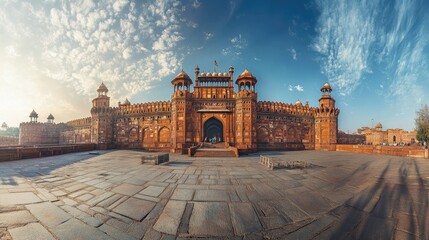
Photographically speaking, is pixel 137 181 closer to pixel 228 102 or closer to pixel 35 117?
pixel 228 102

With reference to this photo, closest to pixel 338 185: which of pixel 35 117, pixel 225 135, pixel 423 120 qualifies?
pixel 225 135

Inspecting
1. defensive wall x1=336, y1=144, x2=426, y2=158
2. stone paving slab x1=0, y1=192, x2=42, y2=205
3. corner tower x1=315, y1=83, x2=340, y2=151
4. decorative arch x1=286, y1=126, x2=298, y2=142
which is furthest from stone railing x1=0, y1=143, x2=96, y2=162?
defensive wall x1=336, y1=144, x2=426, y2=158

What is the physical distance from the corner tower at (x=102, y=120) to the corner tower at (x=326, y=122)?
3261 cm

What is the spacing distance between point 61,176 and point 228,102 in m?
17.9

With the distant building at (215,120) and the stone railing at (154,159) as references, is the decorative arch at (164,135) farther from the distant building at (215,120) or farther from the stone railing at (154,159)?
the stone railing at (154,159)

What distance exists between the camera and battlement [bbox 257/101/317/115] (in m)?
23.9

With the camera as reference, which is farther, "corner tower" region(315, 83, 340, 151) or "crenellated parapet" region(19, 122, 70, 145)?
"crenellated parapet" region(19, 122, 70, 145)

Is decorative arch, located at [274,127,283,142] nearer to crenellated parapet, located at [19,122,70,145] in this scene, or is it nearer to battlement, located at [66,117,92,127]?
battlement, located at [66,117,92,127]

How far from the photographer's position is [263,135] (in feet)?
76.6

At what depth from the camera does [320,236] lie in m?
3.16

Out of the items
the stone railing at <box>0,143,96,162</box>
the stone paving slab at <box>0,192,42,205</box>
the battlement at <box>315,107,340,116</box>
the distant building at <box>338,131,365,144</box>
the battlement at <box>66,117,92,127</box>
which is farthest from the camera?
the distant building at <box>338,131,365,144</box>

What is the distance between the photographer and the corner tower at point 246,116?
20359 millimetres

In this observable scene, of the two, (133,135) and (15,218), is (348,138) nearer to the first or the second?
(133,135)

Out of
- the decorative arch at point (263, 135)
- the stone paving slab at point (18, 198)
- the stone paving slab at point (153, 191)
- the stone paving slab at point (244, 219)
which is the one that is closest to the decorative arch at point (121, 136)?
the decorative arch at point (263, 135)
